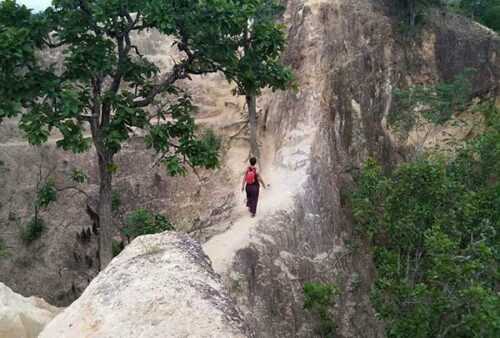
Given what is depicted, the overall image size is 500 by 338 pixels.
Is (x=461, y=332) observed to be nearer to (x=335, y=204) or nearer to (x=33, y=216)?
(x=335, y=204)

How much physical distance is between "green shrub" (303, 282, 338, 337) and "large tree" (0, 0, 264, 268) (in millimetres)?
3408

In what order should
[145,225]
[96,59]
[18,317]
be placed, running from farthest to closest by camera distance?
[145,225], [96,59], [18,317]

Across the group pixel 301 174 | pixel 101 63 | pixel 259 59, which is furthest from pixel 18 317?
pixel 301 174

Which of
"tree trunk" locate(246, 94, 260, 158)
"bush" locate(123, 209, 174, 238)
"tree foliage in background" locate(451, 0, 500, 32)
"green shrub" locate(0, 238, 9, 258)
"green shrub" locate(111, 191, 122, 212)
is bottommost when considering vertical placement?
"green shrub" locate(0, 238, 9, 258)

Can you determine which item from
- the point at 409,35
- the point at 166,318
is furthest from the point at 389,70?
the point at 166,318

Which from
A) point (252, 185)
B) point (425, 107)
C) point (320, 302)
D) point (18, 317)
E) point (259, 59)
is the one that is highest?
point (259, 59)

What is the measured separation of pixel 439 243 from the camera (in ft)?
32.5

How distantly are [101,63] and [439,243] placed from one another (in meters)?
7.37

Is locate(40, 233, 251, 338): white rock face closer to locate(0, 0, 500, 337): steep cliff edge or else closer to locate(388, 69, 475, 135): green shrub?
locate(0, 0, 500, 337): steep cliff edge

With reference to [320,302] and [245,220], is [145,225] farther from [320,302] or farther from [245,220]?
[320,302]

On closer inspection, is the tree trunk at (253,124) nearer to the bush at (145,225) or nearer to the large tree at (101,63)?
the bush at (145,225)

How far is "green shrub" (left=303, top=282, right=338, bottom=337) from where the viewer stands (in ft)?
41.2

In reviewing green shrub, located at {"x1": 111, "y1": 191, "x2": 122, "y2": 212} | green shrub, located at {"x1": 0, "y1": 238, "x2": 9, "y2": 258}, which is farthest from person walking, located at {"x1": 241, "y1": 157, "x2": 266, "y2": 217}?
green shrub, located at {"x1": 0, "y1": 238, "x2": 9, "y2": 258}

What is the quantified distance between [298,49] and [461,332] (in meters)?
11.5
